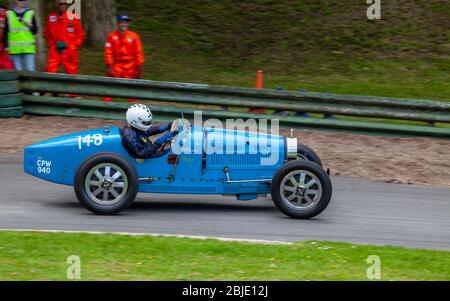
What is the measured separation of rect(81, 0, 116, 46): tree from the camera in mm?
20531

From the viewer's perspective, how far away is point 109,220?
10242 millimetres

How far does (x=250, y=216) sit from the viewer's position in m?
10.7

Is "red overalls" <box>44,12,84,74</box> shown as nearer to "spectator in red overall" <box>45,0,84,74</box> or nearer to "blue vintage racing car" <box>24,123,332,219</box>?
"spectator in red overall" <box>45,0,84,74</box>

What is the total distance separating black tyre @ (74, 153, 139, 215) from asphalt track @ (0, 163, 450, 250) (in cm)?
15

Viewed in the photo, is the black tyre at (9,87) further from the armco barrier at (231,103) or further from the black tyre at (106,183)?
the black tyre at (106,183)

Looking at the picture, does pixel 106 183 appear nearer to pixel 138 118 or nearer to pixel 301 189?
pixel 138 118

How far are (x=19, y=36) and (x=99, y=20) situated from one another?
211 inches

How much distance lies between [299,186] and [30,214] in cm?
295

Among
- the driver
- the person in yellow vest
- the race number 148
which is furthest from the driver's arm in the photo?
the person in yellow vest

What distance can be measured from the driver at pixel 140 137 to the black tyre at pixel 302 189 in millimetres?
1318

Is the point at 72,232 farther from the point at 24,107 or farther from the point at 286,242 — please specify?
the point at 24,107

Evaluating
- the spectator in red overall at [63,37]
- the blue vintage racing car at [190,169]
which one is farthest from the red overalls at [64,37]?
the blue vintage racing car at [190,169]
